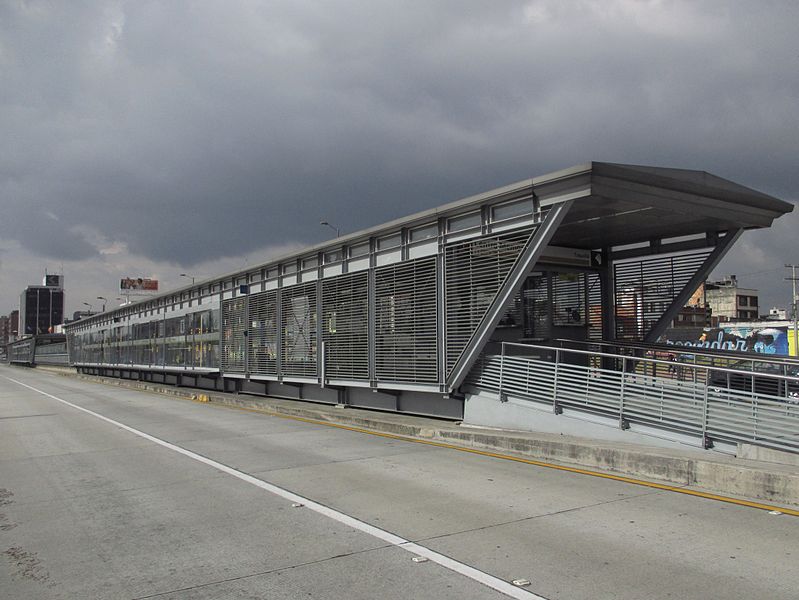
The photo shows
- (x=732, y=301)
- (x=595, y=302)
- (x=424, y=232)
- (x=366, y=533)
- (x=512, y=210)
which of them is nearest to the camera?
(x=366, y=533)

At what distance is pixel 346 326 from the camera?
60.6ft

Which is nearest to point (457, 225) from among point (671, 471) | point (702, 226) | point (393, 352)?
point (393, 352)

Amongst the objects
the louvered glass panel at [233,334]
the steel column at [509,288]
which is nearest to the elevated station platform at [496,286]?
the steel column at [509,288]

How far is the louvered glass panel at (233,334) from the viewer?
84.4 ft

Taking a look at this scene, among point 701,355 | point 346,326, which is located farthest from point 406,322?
point 701,355

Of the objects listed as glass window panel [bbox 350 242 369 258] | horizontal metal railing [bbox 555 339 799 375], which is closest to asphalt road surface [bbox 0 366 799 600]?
horizontal metal railing [bbox 555 339 799 375]

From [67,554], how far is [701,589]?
5.32 m

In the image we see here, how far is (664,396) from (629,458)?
1963 millimetres

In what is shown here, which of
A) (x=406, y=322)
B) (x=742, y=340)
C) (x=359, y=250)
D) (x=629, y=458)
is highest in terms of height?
(x=359, y=250)

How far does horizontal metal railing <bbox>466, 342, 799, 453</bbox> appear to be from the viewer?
905 centimetres

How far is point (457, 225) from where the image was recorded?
47.9 feet

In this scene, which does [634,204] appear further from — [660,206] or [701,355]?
[701,355]

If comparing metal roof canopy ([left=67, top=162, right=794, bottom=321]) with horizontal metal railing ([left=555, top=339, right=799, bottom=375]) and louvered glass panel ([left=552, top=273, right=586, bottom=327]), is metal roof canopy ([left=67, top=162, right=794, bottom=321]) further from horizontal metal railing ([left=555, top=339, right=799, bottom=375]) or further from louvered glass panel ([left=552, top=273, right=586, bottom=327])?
horizontal metal railing ([left=555, top=339, right=799, bottom=375])

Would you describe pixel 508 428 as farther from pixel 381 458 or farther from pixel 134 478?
pixel 134 478
